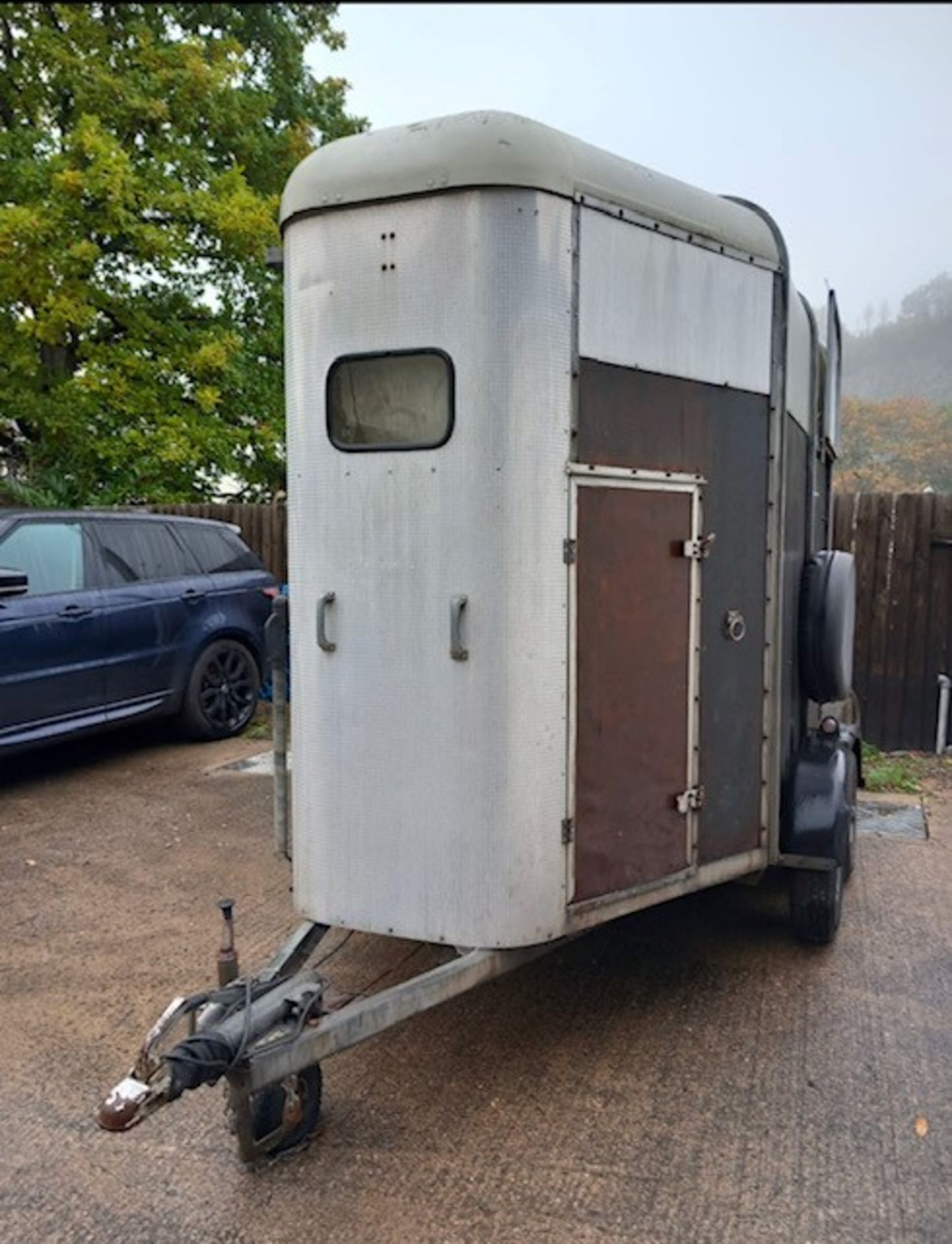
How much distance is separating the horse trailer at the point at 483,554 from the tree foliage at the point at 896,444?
11867mm

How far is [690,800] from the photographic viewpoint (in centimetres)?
342

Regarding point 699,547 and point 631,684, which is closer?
point 631,684

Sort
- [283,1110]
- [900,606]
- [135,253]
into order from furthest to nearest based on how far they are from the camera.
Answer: [135,253], [900,606], [283,1110]

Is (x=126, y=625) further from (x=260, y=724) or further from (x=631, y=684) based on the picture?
(x=631, y=684)

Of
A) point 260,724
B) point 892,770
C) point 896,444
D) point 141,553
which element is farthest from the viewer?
point 896,444

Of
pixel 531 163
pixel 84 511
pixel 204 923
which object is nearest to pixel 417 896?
pixel 204 923

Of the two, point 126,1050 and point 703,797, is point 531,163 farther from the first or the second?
point 126,1050

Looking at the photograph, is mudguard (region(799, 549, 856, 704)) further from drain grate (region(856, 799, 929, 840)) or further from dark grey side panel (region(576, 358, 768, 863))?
drain grate (region(856, 799, 929, 840))

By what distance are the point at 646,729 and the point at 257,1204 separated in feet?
5.75

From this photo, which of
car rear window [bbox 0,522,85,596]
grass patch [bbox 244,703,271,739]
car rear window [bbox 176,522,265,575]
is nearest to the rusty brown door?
car rear window [bbox 0,522,85,596]

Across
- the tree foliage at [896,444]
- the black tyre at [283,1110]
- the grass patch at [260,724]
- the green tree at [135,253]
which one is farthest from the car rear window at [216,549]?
the tree foliage at [896,444]

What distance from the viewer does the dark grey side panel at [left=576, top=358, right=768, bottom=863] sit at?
3158 millimetres

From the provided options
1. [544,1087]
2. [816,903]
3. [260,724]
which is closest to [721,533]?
[816,903]

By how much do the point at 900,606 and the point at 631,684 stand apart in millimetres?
5127
